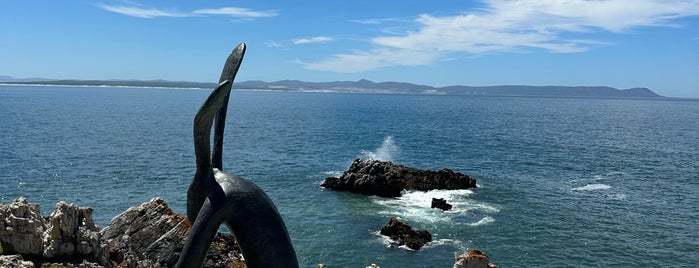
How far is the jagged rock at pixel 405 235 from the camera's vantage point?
38.4 m

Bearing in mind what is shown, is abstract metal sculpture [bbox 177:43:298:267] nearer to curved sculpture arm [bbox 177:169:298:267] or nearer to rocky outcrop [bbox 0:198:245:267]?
curved sculpture arm [bbox 177:169:298:267]

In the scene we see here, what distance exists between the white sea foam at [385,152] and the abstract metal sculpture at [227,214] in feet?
220

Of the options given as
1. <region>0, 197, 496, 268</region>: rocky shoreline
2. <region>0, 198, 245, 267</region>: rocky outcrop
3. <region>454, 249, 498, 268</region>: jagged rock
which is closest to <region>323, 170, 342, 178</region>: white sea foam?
<region>0, 197, 496, 268</region>: rocky shoreline

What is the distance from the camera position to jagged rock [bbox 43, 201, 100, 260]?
2044 cm

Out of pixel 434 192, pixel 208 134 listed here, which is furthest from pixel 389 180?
pixel 208 134

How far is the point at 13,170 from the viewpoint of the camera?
5819 centimetres

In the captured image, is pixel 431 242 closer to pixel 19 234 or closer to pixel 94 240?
pixel 94 240

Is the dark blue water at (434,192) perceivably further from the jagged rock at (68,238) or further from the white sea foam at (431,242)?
the jagged rock at (68,238)

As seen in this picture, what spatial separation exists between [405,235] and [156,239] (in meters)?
18.9

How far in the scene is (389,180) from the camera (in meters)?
55.5

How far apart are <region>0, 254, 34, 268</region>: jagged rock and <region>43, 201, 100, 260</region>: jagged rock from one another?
5.84 feet

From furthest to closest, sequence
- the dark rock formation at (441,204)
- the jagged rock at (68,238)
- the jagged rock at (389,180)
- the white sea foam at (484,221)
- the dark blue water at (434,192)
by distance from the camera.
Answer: the jagged rock at (389,180)
the dark rock formation at (441,204)
the white sea foam at (484,221)
the dark blue water at (434,192)
the jagged rock at (68,238)

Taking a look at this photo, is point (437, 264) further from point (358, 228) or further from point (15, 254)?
point (15, 254)

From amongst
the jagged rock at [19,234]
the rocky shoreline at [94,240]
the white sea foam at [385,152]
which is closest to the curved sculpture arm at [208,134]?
the rocky shoreline at [94,240]
